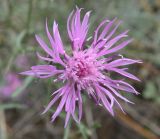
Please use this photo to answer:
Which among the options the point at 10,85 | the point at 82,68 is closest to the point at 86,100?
the point at 10,85

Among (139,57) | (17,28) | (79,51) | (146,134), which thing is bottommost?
(146,134)

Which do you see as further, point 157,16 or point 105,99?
point 157,16

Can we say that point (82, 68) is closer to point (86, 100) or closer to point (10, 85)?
point (86, 100)

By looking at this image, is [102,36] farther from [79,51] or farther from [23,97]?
[23,97]

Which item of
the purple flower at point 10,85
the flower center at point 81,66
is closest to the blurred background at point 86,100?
the purple flower at point 10,85

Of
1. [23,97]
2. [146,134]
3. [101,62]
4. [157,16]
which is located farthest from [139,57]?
[101,62]

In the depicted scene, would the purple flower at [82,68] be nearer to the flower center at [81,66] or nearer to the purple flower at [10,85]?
the flower center at [81,66]

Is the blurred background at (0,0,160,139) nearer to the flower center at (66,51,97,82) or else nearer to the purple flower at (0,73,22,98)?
the purple flower at (0,73,22,98)
